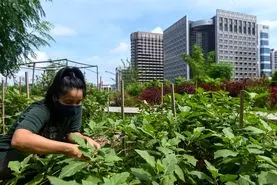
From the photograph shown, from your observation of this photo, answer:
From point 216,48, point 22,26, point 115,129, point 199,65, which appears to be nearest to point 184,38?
point 216,48

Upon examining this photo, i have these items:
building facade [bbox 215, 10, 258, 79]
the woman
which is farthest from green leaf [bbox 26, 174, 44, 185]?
building facade [bbox 215, 10, 258, 79]

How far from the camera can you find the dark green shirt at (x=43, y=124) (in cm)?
200

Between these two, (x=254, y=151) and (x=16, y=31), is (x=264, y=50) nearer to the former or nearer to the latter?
(x=16, y=31)

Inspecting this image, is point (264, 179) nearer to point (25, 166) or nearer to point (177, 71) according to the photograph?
point (25, 166)

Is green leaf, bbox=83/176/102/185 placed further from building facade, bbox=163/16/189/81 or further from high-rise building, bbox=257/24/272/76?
high-rise building, bbox=257/24/272/76

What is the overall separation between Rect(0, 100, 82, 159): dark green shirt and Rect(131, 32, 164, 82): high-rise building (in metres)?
30.4

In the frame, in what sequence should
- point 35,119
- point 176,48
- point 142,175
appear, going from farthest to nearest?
point 176,48 → point 35,119 → point 142,175

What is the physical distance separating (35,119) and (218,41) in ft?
167

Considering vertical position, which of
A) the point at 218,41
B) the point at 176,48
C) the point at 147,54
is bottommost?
the point at 147,54

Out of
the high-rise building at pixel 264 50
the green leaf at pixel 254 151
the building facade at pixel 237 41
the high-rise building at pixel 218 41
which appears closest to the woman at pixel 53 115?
the green leaf at pixel 254 151

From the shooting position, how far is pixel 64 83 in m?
2.13

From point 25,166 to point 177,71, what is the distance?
4514 cm

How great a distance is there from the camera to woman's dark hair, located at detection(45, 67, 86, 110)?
2.12 m

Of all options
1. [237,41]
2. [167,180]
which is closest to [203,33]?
[237,41]
